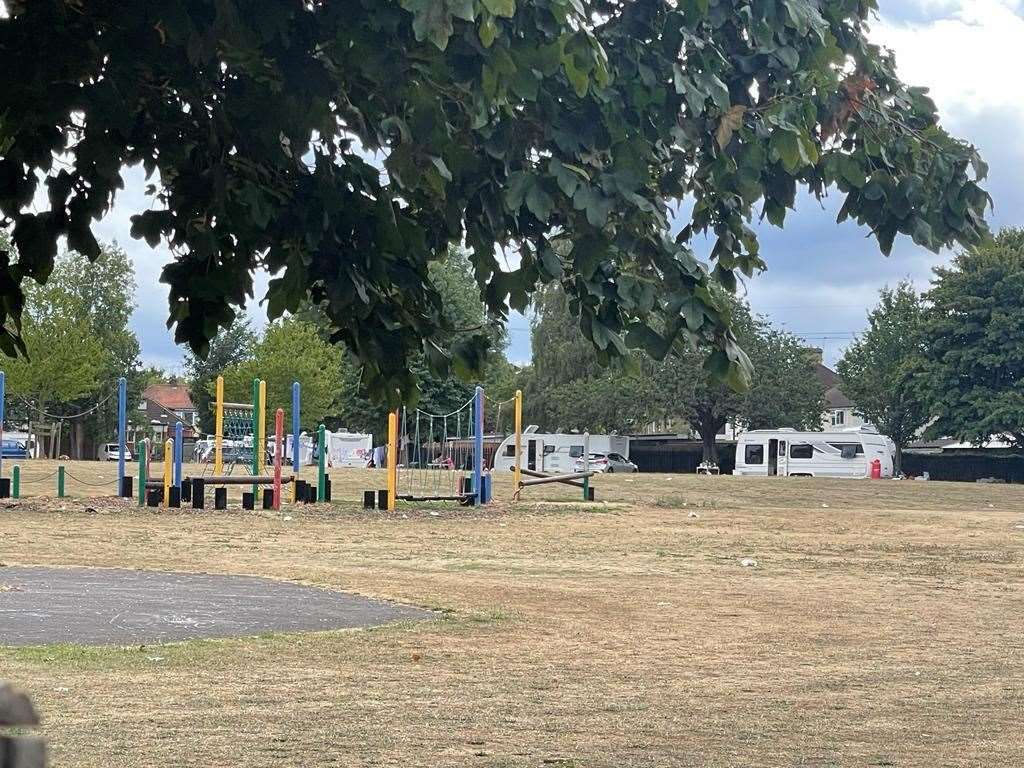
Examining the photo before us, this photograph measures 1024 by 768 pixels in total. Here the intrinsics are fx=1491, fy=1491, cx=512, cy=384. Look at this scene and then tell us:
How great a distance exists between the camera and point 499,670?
9680 millimetres


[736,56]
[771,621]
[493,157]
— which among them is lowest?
[771,621]

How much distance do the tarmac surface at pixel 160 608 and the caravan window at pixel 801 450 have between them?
6520cm

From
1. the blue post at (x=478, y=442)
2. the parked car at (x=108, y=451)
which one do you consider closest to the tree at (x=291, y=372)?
the parked car at (x=108, y=451)

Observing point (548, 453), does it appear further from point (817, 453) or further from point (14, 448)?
point (14, 448)

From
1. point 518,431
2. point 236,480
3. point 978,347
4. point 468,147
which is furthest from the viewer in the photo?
point 978,347

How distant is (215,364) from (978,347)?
6010cm

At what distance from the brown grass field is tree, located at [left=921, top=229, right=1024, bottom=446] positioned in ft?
A: 167

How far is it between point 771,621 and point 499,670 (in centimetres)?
419

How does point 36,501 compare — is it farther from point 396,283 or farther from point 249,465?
point 396,283

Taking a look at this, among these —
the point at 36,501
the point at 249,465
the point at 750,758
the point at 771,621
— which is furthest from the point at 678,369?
the point at 750,758

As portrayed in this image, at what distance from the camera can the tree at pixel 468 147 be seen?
507 cm

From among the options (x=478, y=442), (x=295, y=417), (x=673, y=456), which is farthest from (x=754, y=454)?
(x=295, y=417)

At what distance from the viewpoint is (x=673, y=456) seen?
91062mm

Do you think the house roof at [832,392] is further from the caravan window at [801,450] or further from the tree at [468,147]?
the tree at [468,147]
